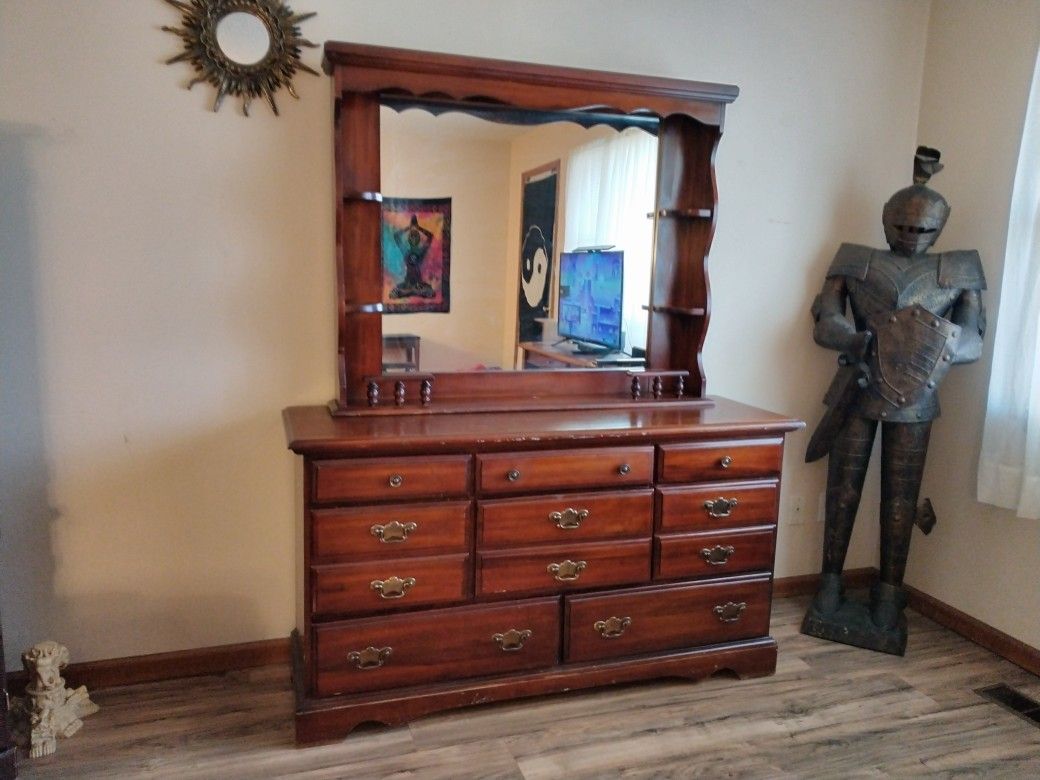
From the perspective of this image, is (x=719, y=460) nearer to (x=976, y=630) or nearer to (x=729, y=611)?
(x=729, y=611)

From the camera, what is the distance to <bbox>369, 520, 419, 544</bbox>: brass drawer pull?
1.95 metres

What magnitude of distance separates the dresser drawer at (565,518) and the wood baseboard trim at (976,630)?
4.52 feet

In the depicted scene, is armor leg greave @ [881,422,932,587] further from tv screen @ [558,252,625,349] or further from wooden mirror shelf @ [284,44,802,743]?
tv screen @ [558,252,625,349]

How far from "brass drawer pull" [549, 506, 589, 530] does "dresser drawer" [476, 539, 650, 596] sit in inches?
2.3

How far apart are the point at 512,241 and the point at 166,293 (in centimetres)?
100

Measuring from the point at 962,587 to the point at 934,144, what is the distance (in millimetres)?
1619

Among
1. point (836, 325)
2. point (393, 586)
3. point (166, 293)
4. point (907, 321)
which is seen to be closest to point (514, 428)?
point (393, 586)

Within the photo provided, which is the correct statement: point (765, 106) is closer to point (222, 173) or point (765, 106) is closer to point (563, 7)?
point (563, 7)

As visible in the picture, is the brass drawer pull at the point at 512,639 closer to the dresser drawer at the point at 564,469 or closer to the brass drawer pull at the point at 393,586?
the brass drawer pull at the point at 393,586

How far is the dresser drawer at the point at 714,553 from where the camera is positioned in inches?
87.6

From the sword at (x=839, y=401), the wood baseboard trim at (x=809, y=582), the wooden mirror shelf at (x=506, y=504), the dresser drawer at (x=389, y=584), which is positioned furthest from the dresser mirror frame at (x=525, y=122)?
the wood baseboard trim at (x=809, y=582)

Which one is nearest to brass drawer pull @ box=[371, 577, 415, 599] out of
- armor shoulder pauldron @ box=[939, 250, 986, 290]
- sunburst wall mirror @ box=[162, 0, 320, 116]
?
sunburst wall mirror @ box=[162, 0, 320, 116]

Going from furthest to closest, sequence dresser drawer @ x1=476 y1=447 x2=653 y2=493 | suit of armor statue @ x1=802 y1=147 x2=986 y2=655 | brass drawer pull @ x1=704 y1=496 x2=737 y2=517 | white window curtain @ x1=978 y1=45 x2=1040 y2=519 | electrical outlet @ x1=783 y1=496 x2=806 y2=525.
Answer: electrical outlet @ x1=783 y1=496 x2=806 y2=525
suit of armor statue @ x1=802 y1=147 x2=986 y2=655
white window curtain @ x1=978 y1=45 x2=1040 y2=519
brass drawer pull @ x1=704 y1=496 x2=737 y2=517
dresser drawer @ x1=476 y1=447 x2=653 y2=493

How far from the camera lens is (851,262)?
105 inches
